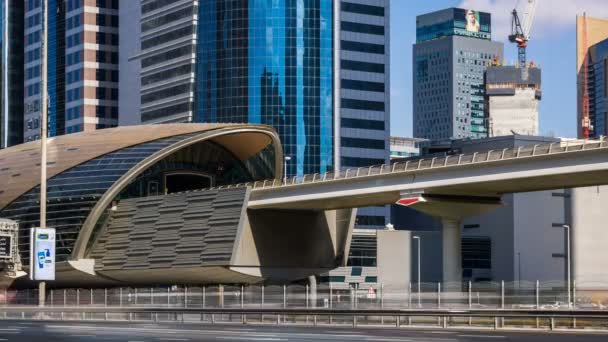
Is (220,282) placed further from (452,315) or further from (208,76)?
(208,76)

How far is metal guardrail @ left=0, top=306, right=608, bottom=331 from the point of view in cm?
5656

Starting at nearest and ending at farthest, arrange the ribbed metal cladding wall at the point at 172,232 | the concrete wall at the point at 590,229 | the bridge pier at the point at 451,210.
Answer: the bridge pier at the point at 451,210 < the ribbed metal cladding wall at the point at 172,232 < the concrete wall at the point at 590,229

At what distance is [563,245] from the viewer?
6142 inches

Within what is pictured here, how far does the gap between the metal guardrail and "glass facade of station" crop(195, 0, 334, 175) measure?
106062 mm

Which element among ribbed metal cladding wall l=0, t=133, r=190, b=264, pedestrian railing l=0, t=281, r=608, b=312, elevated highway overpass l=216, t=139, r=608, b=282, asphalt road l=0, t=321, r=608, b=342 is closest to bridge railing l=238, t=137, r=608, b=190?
elevated highway overpass l=216, t=139, r=608, b=282

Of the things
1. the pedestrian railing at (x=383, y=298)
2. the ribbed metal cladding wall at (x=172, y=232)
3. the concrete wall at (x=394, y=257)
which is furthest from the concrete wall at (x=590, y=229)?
the pedestrian railing at (x=383, y=298)

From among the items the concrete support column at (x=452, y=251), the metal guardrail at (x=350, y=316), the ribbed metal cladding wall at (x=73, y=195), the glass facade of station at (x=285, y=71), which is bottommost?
the metal guardrail at (x=350, y=316)

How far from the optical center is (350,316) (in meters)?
65.6

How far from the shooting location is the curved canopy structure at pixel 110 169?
5012 inches

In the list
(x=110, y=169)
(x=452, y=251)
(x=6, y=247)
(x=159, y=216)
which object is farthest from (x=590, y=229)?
(x=6, y=247)

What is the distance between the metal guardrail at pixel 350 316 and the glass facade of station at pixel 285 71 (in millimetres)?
106062

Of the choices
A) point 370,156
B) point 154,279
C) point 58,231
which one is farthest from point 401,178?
point 370,156

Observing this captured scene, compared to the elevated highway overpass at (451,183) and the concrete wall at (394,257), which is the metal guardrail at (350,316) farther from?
the concrete wall at (394,257)

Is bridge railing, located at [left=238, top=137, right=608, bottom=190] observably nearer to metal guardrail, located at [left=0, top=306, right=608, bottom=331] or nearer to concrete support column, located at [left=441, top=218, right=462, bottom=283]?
concrete support column, located at [left=441, top=218, right=462, bottom=283]
